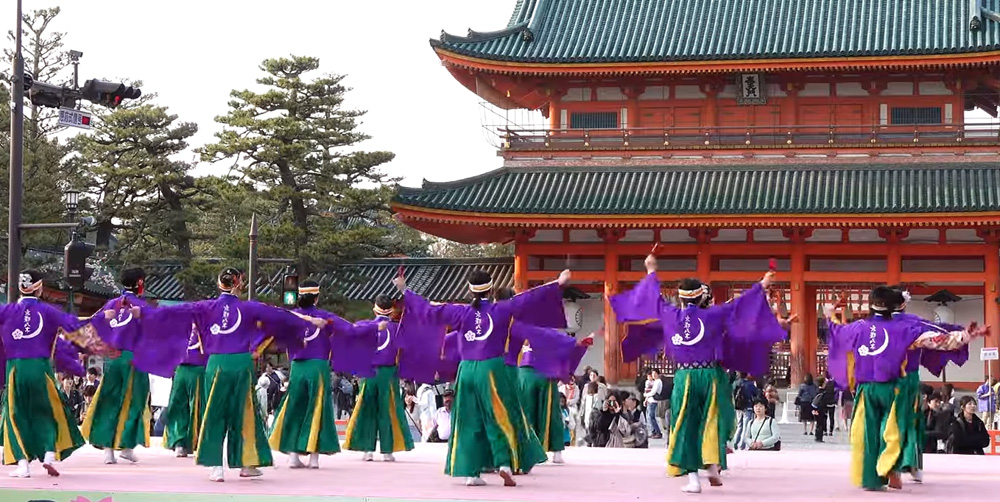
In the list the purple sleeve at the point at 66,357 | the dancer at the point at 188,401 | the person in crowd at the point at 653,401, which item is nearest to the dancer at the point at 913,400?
the dancer at the point at 188,401

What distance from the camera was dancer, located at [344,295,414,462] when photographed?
13.8 m

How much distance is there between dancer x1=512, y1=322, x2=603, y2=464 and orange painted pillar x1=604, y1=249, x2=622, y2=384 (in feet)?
45.8

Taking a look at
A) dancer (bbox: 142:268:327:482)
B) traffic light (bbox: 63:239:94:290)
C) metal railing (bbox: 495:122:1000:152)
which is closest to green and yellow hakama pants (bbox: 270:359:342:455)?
dancer (bbox: 142:268:327:482)

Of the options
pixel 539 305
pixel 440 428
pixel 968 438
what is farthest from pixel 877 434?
pixel 440 428

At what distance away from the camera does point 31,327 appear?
12.1 metres

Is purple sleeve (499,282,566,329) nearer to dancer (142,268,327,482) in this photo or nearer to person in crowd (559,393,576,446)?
dancer (142,268,327,482)

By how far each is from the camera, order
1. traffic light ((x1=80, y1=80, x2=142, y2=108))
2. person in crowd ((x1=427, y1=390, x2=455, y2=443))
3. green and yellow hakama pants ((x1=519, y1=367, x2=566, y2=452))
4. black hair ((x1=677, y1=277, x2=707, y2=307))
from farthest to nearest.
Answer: person in crowd ((x1=427, y1=390, x2=455, y2=443))
traffic light ((x1=80, y1=80, x2=142, y2=108))
green and yellow hakama pants ((x1=519, y1=367, x2=566, y2=452))
black hair ((x1=677, y1=277, x2=707, y2=307))

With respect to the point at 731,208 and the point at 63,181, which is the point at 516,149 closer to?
the point at 731,208

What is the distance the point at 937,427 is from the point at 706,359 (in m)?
7.31

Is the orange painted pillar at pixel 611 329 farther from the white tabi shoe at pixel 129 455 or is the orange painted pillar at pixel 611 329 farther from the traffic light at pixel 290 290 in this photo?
the white tabi shoe at pixel 129 455

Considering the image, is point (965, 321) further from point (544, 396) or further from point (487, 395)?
point (487, 395)

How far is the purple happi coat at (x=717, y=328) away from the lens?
11.5 metres

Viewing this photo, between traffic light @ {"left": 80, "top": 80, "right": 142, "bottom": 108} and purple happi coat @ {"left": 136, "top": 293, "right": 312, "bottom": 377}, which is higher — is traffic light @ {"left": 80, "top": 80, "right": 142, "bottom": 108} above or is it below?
above

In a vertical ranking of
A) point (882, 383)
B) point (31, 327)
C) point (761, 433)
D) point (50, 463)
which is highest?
point (31, 327)
